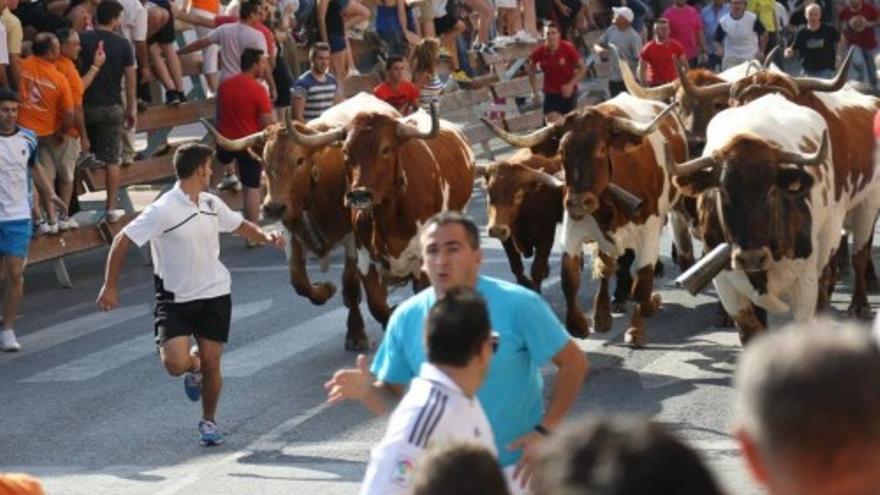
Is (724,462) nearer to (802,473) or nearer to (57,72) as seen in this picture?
(802,473)

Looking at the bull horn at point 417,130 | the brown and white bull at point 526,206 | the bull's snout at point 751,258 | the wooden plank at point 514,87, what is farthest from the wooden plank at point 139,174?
the bull's snout at point 751,258

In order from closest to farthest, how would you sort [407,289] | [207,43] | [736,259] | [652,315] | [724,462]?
1. [724,462]
2. [736,259]
3. [652,315]
4. [407,289]
5. [207,43]

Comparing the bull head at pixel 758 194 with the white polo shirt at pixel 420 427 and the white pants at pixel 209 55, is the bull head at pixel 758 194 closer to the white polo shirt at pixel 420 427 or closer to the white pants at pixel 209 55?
the white polo shirt at pixel 420 427

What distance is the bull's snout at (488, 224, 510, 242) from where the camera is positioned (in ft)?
50.3

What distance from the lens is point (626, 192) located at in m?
14.8

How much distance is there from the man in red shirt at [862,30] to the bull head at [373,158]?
739 inches

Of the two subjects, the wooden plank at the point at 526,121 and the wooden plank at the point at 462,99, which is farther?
the wooden plank at the point at 526,121

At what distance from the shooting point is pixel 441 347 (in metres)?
6.44

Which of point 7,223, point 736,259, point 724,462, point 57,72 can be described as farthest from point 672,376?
point 57,72

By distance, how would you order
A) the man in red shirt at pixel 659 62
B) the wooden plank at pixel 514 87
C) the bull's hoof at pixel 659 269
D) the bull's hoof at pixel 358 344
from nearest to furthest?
the bull's hoof at pixel 358 344 < the bull's hoof at pixel 659 269 < the man in red shirt at pixel 659 62 < the wooden plank at pixel 514 87

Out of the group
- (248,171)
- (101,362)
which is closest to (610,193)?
(101,362)

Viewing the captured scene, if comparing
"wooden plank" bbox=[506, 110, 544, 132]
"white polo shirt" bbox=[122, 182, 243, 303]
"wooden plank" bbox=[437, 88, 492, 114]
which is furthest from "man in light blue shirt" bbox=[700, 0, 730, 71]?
"white polo shirt" bbox=[122, 182, 243, 303]

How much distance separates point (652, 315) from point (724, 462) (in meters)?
4.88

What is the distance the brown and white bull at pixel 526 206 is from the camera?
51.1 ft
